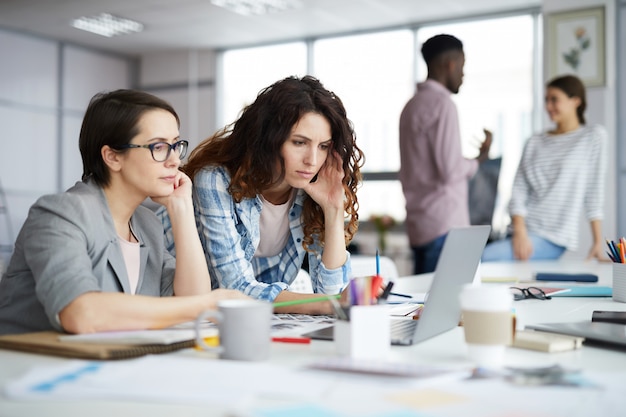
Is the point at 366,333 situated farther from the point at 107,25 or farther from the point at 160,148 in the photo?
the point at 107,25

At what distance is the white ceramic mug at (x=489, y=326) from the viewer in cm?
98

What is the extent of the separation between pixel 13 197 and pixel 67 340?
749 centimetres

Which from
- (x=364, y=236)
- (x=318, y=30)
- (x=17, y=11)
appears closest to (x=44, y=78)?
(x=17, y=11)

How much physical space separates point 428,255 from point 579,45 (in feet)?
9.54

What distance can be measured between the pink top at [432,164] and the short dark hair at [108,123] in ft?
5.66

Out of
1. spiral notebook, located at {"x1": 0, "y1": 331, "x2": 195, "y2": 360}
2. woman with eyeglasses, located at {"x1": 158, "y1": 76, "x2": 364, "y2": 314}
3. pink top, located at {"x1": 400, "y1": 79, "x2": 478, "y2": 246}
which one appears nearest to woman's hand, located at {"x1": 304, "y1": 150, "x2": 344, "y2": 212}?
woman with eyeglasses, located at {"x1": 158, "y1": 76, "x2": 364, "y2": 314}

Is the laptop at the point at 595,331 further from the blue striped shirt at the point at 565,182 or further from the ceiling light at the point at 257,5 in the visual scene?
the ceiling light at the point at 257,5

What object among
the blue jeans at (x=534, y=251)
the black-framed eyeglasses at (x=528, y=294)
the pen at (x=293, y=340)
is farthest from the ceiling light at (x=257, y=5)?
the pen at (x=293, y=340)

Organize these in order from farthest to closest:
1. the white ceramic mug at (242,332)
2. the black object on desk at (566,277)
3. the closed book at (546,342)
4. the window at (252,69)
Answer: the window at (252,69), the black object on desk at (566,277), the closed book at (546,342), the white ceramic mug at (242,332)

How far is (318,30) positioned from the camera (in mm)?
7660

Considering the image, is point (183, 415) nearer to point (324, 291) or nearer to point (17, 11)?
point (324, 291)

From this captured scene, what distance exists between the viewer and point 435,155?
3068 mm

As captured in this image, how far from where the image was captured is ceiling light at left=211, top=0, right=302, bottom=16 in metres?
6.78

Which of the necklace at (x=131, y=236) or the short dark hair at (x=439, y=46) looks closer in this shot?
the necklace at (x=131, y=236)
